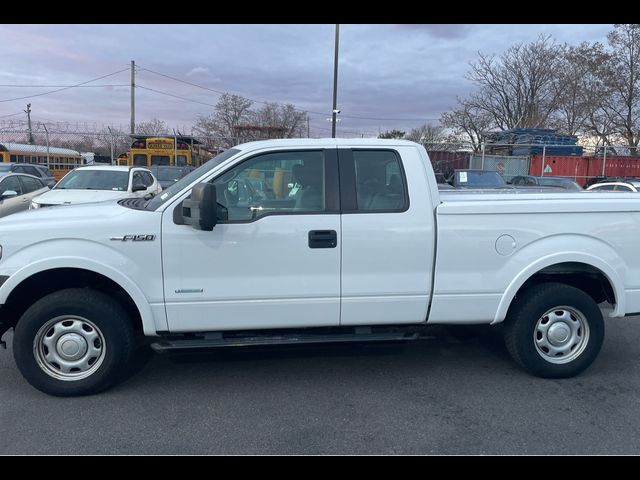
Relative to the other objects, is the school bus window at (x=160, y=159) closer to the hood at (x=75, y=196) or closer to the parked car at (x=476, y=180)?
the hood at (x=75, y=196)

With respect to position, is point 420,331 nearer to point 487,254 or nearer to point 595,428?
point 487,254

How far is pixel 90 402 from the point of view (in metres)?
3.91

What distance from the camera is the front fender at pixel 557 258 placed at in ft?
13.8

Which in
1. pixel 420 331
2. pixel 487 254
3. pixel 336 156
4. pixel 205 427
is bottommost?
pixel 205 427

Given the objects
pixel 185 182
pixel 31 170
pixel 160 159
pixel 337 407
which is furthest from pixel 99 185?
pixel 31 170

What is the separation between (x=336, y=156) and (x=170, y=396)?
233 cm

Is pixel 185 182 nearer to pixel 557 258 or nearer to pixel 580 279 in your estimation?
pixel 557 258

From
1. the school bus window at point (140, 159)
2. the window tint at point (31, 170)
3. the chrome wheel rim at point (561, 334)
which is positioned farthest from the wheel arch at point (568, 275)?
the window tint at point (31, 170)

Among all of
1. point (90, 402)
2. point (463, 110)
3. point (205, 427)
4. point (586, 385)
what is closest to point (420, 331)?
point (586, 385)

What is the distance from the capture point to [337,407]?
3875 mm

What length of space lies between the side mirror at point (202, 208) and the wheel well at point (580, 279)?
2690 mm

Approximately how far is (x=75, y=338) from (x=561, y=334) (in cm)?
396

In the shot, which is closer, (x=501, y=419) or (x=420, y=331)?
(x=501, y=419)

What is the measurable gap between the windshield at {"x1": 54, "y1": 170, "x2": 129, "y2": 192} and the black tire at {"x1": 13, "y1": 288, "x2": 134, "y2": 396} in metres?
7.47
